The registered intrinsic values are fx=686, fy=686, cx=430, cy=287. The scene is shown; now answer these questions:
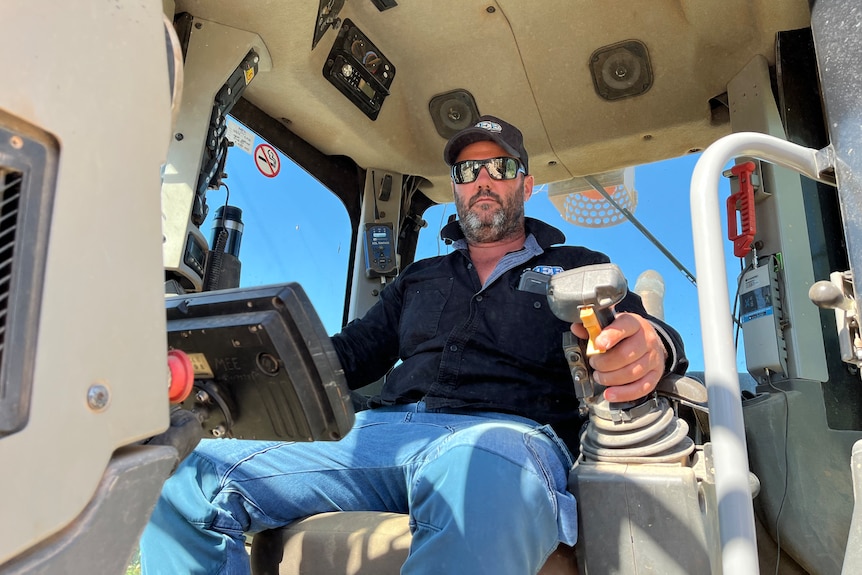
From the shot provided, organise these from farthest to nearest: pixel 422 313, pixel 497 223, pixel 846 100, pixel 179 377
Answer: pixel 497 223, pixel 422 313, pixel 846 100, pixel 179 377

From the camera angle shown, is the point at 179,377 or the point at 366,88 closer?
the point at 179,377

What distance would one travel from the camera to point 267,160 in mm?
2781

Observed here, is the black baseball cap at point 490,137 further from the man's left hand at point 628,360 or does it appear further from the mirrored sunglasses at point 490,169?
the man's left hand at point 628,360

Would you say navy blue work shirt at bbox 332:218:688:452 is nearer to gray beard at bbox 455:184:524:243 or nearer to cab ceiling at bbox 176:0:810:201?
gray beard at bbox 455:184:524:243

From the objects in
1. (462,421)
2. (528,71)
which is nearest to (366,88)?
(528,71)

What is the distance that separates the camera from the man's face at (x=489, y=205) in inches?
87.4

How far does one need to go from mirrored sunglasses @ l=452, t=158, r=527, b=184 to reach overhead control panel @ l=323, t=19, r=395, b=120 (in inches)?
30.1

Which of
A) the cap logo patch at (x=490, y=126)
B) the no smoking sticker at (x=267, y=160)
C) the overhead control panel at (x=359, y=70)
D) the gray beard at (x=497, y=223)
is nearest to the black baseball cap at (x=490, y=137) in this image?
the cap logo patch at (x=490, y=126)

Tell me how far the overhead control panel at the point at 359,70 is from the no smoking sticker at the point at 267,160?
0.38 meters

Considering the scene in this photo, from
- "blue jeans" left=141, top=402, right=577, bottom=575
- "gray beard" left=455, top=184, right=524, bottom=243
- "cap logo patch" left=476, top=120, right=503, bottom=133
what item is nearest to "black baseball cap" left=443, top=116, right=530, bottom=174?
"cap logo patch" left=476, top=120, right=503, bottom=133

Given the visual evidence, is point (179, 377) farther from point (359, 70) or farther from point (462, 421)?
point (359, 70)

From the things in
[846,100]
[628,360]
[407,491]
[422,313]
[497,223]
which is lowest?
[407,491]

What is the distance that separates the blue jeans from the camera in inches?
46.3

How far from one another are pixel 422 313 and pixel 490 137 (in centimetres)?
65
